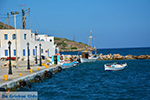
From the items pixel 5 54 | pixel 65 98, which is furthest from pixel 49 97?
pixel 5 54

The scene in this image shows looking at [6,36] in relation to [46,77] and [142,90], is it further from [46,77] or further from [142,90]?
[142,90]

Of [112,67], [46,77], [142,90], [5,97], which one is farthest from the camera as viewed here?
[112,67]

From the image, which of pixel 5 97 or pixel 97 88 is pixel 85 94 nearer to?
pixel 97 88

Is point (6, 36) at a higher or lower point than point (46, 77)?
higher

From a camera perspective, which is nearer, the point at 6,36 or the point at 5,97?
the point at 5,97

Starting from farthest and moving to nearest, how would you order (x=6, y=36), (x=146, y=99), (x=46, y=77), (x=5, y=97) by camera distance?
(x=6, y=36)
(x=46, y=77)
(x=146, y=99)
(x=5, y=97)

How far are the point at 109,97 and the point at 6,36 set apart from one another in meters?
41.3

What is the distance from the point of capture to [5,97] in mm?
20438

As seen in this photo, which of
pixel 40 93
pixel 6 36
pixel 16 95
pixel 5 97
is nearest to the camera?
pixel 5 97

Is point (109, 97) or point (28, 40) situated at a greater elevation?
point (28, 40)

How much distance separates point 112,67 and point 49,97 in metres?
27.9

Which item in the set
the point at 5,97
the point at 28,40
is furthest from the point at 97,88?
the point at 28,40

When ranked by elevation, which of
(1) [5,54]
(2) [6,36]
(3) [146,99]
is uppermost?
(2) [6,36]

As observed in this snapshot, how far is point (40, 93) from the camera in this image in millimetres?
25469
